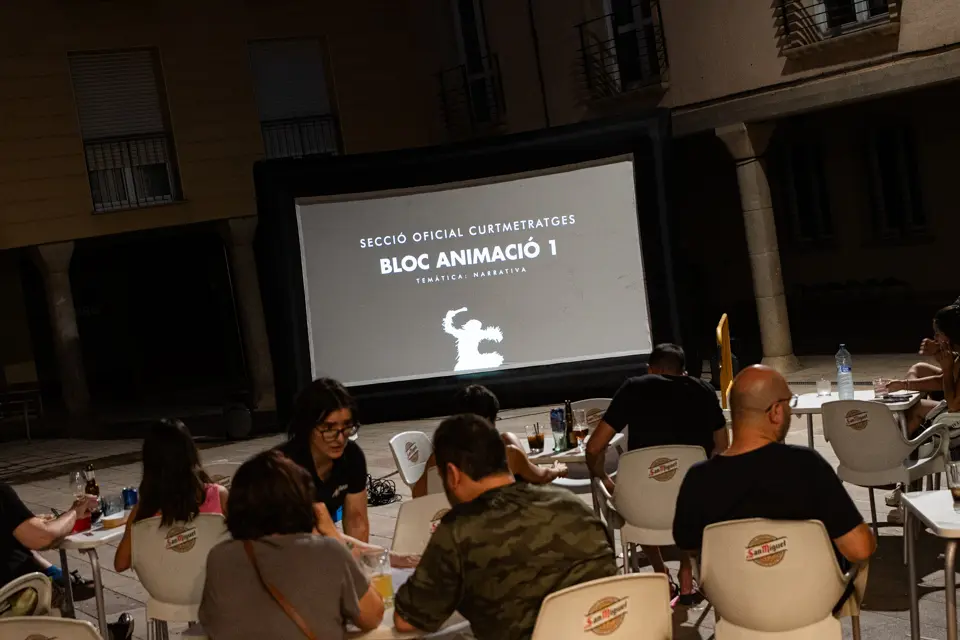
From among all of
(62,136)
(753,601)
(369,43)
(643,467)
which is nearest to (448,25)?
(369,43)

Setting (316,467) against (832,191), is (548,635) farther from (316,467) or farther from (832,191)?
(832,191)

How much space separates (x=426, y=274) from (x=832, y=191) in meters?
9.15

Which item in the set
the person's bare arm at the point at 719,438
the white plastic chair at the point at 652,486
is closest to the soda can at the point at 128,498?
the white plastic chair at the point at 652,486

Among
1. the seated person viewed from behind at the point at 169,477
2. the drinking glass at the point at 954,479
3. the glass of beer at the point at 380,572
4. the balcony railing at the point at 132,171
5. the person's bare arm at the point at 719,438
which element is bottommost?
the person's bare arm at the point at 719,438

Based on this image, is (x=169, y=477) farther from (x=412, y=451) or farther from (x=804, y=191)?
(x=804, y=191)

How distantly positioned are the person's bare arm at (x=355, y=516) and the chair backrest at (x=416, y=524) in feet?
1.49

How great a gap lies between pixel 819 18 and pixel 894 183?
486 cm

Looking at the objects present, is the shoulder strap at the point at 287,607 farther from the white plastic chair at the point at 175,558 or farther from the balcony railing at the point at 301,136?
the balcony railing at the point at 301,136

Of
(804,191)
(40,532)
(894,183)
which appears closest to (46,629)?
(40,532)

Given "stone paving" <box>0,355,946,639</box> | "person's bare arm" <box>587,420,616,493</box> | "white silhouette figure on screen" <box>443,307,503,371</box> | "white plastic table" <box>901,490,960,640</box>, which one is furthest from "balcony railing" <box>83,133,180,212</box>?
"white plastic table" <box>901,490,960,640</box>

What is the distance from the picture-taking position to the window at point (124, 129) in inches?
594

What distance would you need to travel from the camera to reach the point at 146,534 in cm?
426

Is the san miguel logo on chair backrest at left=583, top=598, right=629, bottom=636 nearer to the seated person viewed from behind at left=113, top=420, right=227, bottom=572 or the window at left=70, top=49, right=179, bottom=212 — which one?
the seated person viewed from behind at left=113, top=420, right=227, bottom=572

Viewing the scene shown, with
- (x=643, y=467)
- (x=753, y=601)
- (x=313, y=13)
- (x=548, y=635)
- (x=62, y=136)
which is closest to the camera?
(x=548, y=635)
